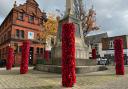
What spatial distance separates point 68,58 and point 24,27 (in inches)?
1201

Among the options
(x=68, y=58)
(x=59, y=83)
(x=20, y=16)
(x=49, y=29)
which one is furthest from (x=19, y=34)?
(x=68, y=58)

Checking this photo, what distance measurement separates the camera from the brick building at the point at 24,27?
34594 millimetres

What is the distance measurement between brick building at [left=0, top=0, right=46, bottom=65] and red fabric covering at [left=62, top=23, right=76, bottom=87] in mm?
27508

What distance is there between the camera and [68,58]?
26.0ft

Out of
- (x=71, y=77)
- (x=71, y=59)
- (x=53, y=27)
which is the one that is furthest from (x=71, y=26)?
(x=53, y=27)

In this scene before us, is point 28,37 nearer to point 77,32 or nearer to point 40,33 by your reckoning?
point 40,33

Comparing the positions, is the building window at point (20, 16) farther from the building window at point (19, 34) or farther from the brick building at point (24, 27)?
the building window at point (19, 34)

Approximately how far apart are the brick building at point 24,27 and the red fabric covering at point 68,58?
27.5 m

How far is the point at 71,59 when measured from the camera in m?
7.91

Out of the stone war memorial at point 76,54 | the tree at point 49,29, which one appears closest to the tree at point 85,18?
the tree at point 49,29

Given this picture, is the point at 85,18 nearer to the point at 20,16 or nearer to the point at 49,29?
the point at 49,29

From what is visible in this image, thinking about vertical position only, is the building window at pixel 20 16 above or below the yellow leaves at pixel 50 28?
above

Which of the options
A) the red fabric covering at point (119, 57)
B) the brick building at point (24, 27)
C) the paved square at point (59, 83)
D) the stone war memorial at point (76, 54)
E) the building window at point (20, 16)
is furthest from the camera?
the building window at point (20, 16)

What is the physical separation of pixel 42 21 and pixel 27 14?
4.70 metres
